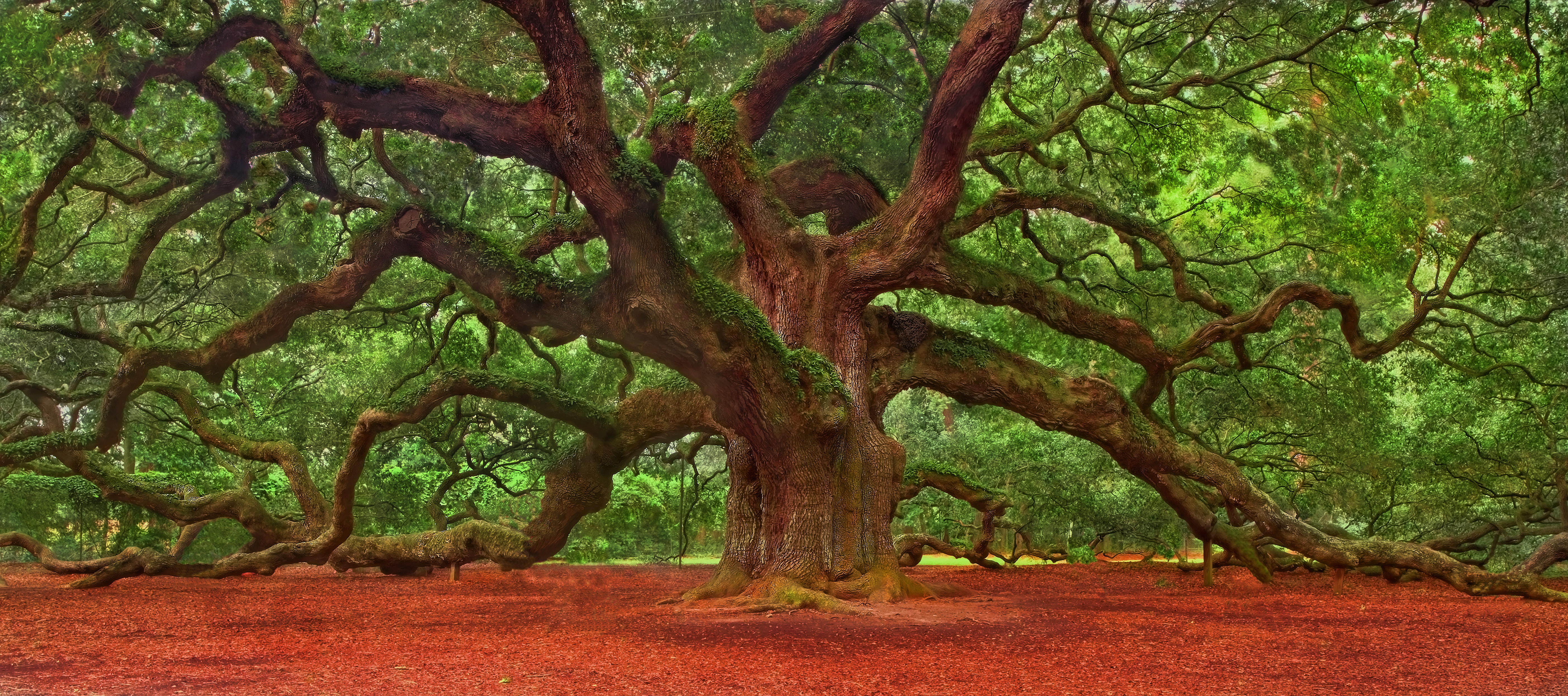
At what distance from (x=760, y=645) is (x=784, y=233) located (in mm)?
4713

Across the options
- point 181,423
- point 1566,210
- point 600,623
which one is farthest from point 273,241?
point 1566,210

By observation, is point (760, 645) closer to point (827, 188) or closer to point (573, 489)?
point (573, 489)

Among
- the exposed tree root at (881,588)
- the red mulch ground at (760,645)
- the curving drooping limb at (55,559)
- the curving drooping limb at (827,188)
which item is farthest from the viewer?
the curving drooping limb at (55,559)

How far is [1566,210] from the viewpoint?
1191cm

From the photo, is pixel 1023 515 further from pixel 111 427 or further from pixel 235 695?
pixel 235 695

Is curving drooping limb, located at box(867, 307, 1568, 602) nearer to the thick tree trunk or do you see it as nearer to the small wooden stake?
the small wooden stake

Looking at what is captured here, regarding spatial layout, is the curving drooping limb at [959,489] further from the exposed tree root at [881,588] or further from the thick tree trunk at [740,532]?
the thick tree trunk at [740,532]

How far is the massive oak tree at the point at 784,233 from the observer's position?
366 inches

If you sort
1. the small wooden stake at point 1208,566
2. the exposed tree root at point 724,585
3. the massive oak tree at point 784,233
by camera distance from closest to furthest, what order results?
the massive oak tree at point 784,233 → the exposed tree root at point 724,585 → the small wooden stake at point 1208,566

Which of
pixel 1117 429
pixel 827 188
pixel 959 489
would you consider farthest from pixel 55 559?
pixel 1117 429

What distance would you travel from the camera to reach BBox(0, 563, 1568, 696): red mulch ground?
5812 mm

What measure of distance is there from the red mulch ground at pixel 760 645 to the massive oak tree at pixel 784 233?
3.10 feet

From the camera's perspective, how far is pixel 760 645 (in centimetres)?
734

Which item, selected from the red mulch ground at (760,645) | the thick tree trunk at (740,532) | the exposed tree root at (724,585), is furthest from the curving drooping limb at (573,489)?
the exposed tree root at (724,585)
